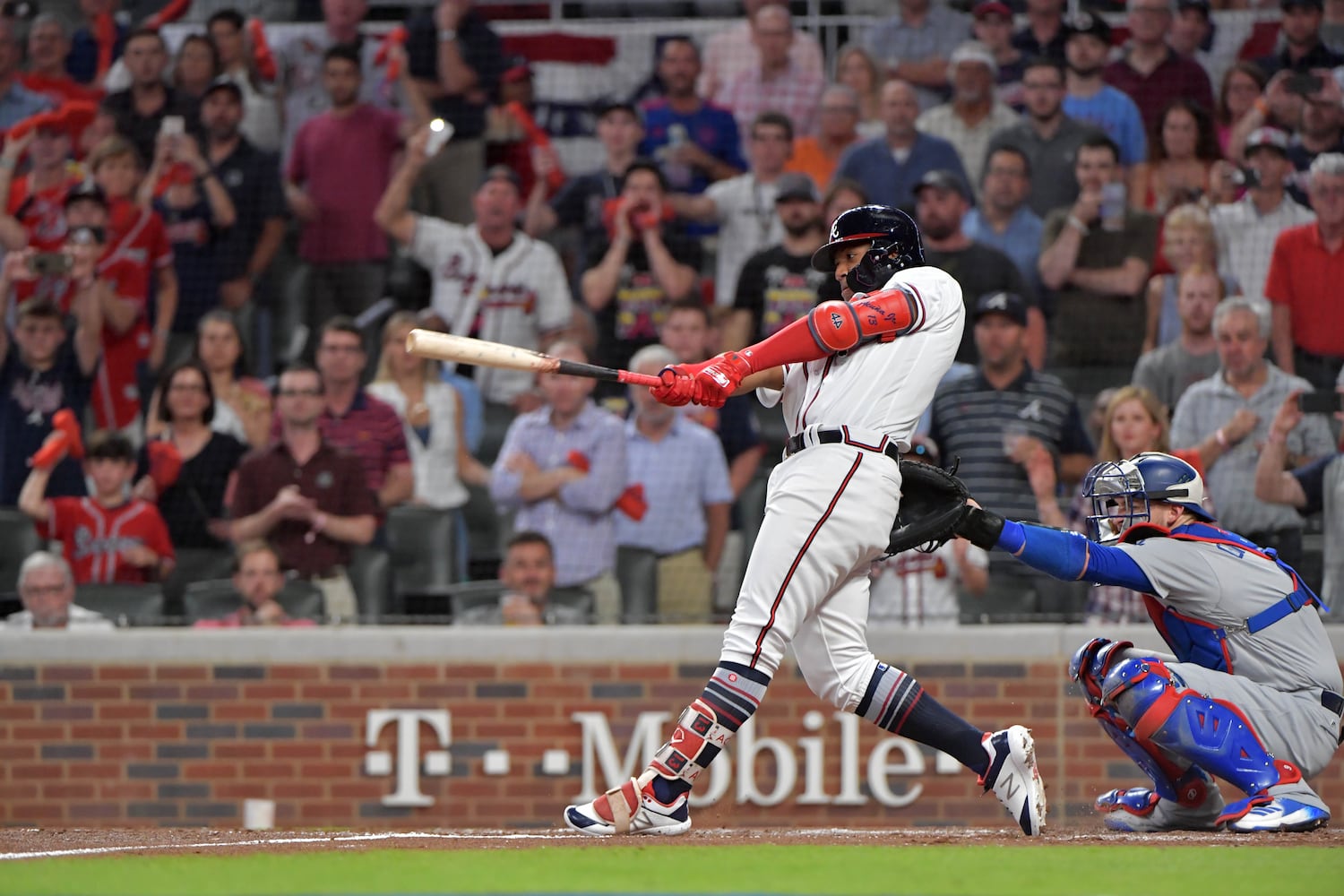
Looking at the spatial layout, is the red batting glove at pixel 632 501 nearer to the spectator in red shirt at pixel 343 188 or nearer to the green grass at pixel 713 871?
the spectator in red shirt at pixel 343 188

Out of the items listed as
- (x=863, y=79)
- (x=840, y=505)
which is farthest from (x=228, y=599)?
(x=863, y=79)

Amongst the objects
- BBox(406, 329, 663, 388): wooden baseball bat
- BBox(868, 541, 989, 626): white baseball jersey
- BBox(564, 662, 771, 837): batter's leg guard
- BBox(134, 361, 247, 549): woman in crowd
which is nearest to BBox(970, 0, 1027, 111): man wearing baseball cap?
BBox(868, 541, 989, 626): white baseball jersey

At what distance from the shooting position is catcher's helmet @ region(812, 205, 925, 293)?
490cm

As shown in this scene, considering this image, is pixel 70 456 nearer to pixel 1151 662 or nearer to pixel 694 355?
pixel 694 355

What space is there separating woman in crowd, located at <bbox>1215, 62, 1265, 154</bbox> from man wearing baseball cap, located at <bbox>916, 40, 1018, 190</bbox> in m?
1.00

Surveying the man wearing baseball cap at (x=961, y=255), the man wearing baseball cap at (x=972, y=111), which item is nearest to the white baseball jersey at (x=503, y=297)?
the man wearing baseball cap at (x=961, y=255)

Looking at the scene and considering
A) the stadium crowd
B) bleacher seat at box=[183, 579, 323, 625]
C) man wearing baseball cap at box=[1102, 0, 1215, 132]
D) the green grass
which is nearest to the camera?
the green grass

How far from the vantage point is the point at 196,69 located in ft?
31.5

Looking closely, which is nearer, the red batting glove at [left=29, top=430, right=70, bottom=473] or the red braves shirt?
the red braves shirt

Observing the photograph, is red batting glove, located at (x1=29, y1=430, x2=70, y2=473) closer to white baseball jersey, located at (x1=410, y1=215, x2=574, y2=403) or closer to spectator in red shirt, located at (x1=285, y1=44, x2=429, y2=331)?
spectator in red shirt, located at (x1=285, y1=44, x2=429, y2=331)

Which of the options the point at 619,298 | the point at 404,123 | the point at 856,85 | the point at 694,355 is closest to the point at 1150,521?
the point at 694,355

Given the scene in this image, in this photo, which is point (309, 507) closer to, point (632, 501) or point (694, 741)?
point (632, 501)

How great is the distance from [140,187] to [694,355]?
125 inches

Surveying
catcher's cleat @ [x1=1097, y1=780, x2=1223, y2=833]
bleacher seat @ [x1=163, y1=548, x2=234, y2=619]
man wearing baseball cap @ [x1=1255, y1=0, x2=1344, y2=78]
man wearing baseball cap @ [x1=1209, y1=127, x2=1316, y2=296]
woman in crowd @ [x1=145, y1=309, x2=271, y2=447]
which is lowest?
catcher's cleat @ [x1=1097, y1=780, x2=1223, y2=833]
